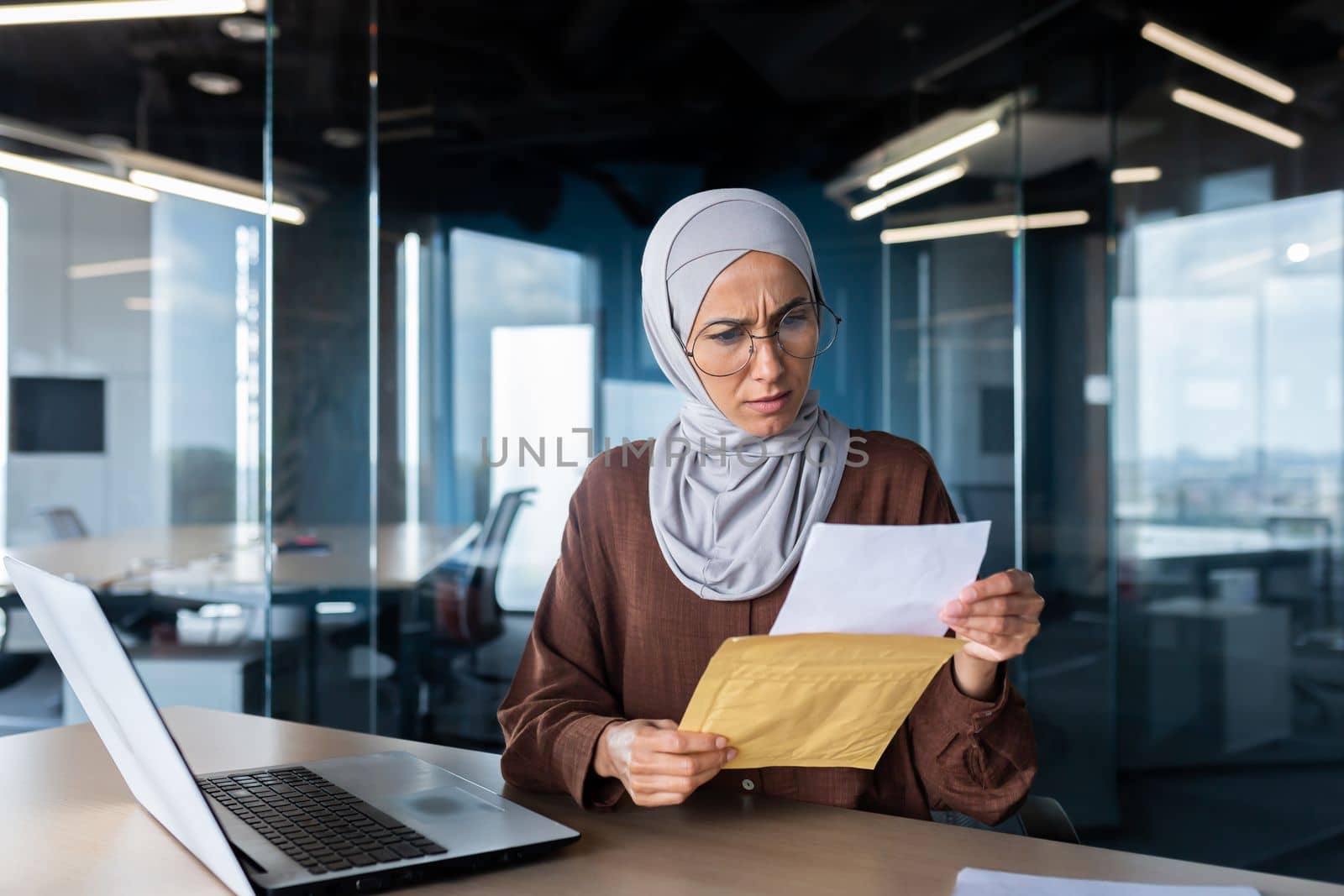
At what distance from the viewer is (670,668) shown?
1301 millimetres

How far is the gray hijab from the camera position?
4.23 feet

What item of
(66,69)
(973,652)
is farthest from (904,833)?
(66,69)

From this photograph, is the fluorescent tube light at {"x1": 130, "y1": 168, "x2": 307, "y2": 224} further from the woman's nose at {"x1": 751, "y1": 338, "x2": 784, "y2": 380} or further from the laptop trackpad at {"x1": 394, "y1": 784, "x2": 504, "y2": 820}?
the laptop trackpad at {"x1": 394, "y1": 784, "x2": 504, "y2": 820}

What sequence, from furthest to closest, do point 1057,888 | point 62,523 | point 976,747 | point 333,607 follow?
point 62,523
point 333,607
point 976,747
point 1057,888

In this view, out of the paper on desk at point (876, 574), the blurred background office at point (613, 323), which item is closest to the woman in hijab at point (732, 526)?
the paper on desk at point (876, 574)

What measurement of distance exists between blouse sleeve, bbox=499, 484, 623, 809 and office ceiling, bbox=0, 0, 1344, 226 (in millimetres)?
2375

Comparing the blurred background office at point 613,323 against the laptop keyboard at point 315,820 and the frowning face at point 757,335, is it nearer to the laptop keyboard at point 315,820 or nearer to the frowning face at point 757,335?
the frowning face at point 757,335

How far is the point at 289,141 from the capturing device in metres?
3.52

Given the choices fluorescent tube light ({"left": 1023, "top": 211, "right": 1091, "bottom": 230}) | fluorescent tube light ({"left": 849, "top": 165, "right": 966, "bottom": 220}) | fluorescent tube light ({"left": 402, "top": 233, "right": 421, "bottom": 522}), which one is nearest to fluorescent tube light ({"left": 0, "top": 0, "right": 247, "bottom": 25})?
fluorescent tube light ({"left": 402, "top": 233, "right": 421, "bottom": 522})

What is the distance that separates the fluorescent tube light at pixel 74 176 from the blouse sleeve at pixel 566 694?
3090 millimetres

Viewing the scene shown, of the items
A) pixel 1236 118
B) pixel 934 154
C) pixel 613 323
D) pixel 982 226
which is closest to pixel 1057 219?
pixel 982 226

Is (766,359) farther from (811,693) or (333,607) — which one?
(333,607)

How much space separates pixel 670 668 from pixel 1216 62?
115 inches

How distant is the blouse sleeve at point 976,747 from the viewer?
112cm
